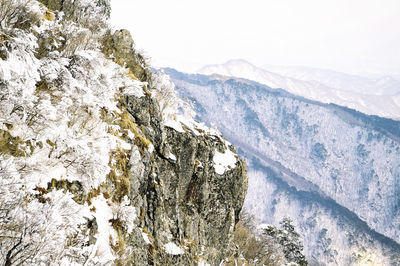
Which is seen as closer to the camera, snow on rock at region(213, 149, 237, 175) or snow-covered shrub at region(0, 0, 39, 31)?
snow-covered shrub at region(0, 0, 39, 31)

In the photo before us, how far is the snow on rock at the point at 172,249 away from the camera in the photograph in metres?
10.5

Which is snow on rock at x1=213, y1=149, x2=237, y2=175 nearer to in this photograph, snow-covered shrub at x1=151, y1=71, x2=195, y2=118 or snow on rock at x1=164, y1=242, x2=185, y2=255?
snow-covered shrub at x1=151, y1=71, x2=195, y2=118

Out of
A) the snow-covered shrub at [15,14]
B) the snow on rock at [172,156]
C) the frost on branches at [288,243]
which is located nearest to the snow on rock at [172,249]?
the snow on rock at [172,156]

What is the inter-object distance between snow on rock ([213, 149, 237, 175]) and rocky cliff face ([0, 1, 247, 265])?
94.3 inches

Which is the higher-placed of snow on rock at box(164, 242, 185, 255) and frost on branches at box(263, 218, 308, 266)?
snow on rock at box(164, 242, 185, 255)

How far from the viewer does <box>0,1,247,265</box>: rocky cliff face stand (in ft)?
15.2

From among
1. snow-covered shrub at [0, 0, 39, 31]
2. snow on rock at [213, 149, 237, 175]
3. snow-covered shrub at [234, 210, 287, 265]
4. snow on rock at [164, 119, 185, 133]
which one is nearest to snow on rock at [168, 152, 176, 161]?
snow on rock at [164, 119, 185, 133]

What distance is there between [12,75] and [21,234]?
381 cm

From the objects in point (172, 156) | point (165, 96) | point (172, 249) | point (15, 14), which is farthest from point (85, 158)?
point (165, 96)

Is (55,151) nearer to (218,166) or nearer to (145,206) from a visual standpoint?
(145,206)

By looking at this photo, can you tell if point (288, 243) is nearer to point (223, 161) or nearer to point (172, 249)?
point (223, 161)

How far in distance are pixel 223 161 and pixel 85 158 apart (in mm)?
13160

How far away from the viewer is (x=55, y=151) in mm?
6062

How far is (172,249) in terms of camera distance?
10.8 meters
